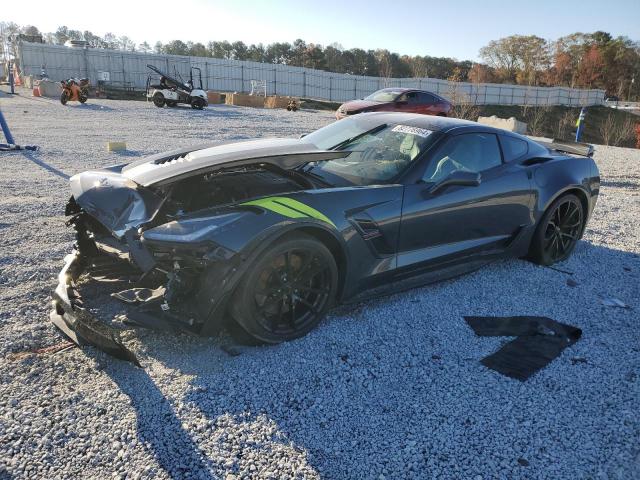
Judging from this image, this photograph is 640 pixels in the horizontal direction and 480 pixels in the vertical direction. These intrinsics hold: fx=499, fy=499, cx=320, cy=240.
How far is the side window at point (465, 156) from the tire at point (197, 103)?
18.1 metres

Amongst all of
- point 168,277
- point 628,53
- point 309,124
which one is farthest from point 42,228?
point 628,53

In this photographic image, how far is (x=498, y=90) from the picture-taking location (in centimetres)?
4906

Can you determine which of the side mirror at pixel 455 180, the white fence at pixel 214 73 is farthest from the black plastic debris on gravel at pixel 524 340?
the white fence at pixel 214 73

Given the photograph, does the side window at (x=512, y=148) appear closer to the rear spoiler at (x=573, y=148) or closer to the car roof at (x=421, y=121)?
the car roof at (x=421, y=121)

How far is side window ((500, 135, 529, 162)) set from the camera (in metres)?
4.44

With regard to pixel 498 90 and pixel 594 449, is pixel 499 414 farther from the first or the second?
pixel 498 90

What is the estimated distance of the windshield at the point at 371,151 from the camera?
371 centimetres

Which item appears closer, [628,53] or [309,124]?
[309,124]

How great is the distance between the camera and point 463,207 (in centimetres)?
389

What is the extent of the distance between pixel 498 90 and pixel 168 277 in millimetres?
51993

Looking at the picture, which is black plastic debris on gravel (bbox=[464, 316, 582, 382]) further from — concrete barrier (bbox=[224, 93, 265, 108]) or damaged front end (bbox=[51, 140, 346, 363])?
concrete barrier (bbox=[224, 93, 265, 108])

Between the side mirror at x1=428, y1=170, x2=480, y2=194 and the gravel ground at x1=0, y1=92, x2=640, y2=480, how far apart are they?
892mm

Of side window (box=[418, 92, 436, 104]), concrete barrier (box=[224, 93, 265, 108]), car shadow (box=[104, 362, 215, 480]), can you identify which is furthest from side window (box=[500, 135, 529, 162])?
concrete barrier (box=[224, 93, 265, 108])

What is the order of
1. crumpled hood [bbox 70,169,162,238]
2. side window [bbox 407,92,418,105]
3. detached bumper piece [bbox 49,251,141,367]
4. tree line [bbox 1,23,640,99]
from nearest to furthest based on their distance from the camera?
detached bumper piece [bbox 49,251,141,367], crumpled hood [bbox 70,169,162,238], side window [bbox 407,92,418,105], tree line [bbox 1,23,640,99]
